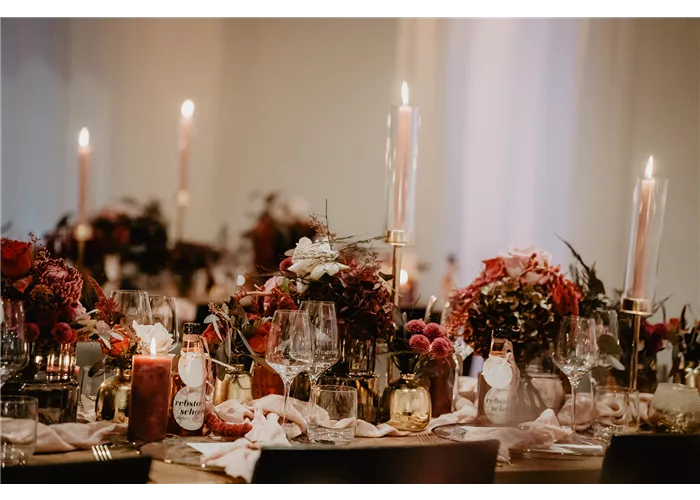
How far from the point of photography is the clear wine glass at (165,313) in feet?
5.18

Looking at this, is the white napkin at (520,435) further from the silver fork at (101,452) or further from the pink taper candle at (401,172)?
the silver fork at (101,452)

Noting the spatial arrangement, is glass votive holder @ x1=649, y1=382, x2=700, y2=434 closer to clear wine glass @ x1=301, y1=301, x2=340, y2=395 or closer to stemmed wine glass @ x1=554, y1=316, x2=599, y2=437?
stemmed wine glass @ x1=554, y1=316, x2=599, y2=437

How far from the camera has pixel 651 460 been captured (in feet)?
4.35

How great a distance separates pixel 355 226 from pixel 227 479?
4.40m

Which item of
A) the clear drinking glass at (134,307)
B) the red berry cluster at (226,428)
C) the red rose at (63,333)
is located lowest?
the red berry cluster at (226,428)

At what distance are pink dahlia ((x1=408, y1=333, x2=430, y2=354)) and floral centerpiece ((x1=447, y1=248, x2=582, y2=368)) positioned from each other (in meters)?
0.15

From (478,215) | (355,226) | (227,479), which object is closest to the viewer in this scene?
(227,479)

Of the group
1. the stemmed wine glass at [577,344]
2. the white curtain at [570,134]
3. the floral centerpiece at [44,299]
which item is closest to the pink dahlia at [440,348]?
the stemmed wine glass at [577,344]

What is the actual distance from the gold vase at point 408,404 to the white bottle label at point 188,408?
1.26 feet

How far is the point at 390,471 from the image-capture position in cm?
117

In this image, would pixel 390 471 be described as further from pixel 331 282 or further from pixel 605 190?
pixel 605 190

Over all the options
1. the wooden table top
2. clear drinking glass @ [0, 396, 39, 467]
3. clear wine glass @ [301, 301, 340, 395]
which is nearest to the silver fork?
the wooden table top

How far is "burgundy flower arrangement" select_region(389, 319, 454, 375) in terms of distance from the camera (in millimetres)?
1652
